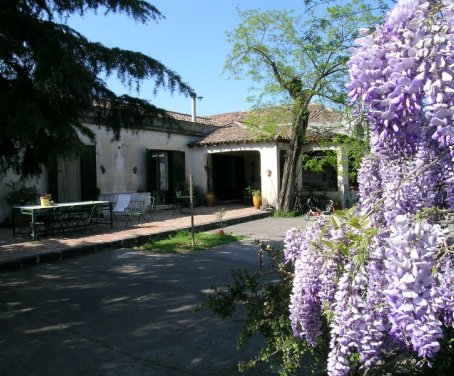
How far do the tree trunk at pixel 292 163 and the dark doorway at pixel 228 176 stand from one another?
522 centimetres

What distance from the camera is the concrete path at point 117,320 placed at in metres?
3.79

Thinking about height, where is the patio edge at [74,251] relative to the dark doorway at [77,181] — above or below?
below

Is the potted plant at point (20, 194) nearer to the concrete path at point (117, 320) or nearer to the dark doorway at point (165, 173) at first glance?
the concrete path at point (117, 320)

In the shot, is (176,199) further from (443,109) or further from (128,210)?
(443,109)

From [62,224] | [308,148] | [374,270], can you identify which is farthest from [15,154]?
[308,148]

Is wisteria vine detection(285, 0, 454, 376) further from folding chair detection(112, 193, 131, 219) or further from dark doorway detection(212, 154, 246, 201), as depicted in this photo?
dark doorway detection(212, 154, 246, 201)

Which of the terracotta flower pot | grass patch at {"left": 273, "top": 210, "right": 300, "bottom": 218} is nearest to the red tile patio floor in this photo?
grass patch at {"left": 273, "top": 210, "right": 300, "bottom": 218}

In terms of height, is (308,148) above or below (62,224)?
above

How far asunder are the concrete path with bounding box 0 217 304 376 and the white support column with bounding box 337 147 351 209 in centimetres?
844

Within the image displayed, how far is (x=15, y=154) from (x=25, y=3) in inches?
88.1

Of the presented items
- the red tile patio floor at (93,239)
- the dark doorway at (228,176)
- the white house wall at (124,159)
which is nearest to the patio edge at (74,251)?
the red tile patio floor at (93,239)

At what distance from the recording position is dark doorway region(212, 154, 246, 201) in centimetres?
2162

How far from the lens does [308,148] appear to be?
58.5ft

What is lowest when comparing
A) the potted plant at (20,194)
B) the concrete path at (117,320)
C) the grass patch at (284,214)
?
the concrete path at (117,320)
